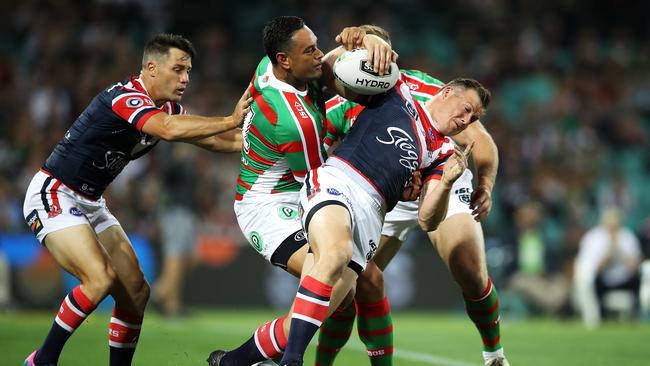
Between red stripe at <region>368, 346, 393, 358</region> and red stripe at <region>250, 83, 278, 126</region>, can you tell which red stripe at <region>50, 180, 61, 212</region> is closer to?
red stripe at <region>250, 83, 278, 126</region>

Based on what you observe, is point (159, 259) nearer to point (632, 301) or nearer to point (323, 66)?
point (632, 301)

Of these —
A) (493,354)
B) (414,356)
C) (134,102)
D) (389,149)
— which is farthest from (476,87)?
(414,356)

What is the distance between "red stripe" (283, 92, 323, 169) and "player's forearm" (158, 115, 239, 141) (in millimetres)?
438

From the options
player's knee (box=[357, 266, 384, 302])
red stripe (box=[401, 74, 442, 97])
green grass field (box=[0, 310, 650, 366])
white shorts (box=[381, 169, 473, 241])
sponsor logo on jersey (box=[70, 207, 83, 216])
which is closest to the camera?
player's knee (box=[357, 266, 384, 302])

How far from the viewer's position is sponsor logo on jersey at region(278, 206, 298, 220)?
21.1ft

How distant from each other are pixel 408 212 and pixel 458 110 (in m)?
1.10

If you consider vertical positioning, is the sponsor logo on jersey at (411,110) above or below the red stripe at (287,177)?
above

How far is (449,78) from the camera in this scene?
18266 millimetres

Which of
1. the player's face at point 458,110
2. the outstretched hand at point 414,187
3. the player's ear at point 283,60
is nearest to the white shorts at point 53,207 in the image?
the player's ear at point 283,60

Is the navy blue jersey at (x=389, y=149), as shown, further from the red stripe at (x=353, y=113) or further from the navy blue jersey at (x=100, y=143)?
the navy blue jersey at (x=100, y=143)

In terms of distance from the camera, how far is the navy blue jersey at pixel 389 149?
6191 mm

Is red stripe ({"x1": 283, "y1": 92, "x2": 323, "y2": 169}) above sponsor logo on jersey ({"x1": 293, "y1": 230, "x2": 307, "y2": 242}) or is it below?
above

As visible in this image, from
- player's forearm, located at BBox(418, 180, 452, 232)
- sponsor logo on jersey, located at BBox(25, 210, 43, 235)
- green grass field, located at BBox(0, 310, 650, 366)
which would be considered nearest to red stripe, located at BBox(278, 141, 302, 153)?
player's forearm, located at BBox(418, 180, 452, 232)

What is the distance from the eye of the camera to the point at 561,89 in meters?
18.9
